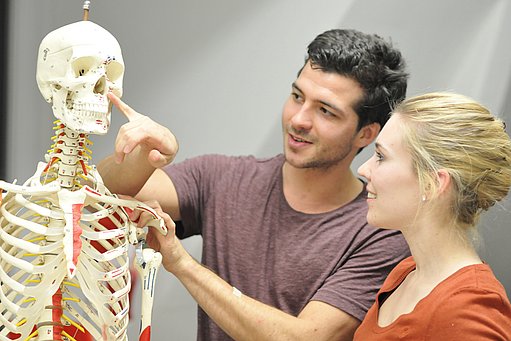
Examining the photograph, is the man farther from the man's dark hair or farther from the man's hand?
the man's hand

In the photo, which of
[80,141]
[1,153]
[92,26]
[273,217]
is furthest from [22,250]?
[1,153]

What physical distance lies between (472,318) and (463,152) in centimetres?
29

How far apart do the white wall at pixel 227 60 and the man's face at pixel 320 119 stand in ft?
1.35

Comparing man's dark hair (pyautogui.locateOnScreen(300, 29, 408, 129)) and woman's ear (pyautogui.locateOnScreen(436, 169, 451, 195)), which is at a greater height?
man's dark hair (pyautogui.locateOnScreen(300, 29, 408, 129))

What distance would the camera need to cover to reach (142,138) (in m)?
1.24

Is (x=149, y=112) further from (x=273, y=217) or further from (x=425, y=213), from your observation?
(x=425, y=213)

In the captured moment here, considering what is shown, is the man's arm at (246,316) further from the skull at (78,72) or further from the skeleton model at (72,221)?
the skull at (78,72)

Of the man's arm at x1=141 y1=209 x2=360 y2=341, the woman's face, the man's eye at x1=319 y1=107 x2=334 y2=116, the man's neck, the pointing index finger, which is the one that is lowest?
the man's arm at x1=141 y1=209 x2=360 y2=341

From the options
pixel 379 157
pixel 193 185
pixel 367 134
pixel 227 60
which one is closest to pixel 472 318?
pixel 379 157

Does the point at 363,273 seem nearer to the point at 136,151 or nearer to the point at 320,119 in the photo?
the point at 320,119

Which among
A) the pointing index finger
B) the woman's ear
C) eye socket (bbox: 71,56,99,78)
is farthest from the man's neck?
eye socket (bbox: 71,56,99,78)

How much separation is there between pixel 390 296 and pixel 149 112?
3.53 ft

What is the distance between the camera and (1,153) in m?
2.16

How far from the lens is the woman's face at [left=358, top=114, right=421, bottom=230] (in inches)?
51.7
